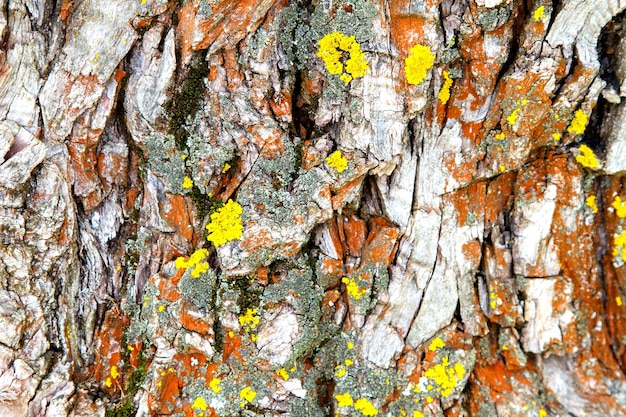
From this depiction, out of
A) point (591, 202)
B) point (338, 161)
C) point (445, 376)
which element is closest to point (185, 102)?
point (338, 161)

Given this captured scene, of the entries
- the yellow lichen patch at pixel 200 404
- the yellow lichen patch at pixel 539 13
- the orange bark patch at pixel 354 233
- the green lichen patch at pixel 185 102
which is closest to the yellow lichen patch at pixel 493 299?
the orange bark patch at pixel 354 233

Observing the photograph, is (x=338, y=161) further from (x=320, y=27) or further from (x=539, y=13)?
(x=539, y=13)

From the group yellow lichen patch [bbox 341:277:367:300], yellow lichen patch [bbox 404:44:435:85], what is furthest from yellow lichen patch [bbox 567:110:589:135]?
yellow lichen patch [bbox 341:277:367:300]

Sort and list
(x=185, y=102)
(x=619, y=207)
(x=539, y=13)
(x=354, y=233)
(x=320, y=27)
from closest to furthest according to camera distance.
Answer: (x=539, y=13), (x=320, y=27), (x=185, y=102), (x=619, y=207), (x=354, y=233)

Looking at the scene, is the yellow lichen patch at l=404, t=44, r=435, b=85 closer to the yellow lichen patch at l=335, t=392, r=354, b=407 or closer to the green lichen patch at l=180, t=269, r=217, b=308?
the green lichen patch at l=180, t=269, r=217, b=308

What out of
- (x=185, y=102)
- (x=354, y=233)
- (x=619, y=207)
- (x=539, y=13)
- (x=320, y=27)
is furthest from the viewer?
(x=354, y=233)

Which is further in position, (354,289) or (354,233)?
(354,233)

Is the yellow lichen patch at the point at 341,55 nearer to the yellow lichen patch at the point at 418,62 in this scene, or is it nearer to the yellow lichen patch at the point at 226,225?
the yellow lichen patch at the point at 418,62
